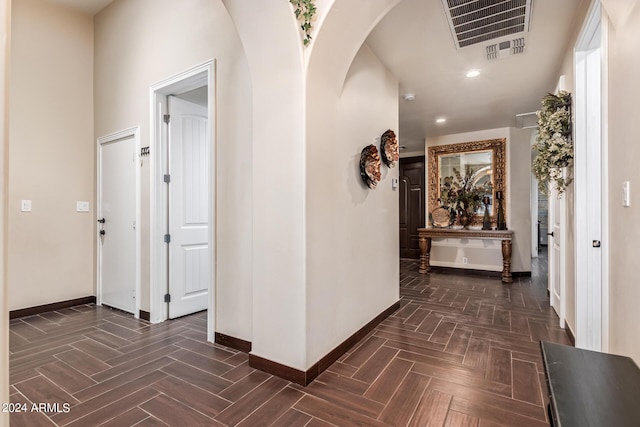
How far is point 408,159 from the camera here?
7.25 meters

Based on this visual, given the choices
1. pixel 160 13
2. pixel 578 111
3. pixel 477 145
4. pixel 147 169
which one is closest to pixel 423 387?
pixel 578 111

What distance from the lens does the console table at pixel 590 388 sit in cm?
71

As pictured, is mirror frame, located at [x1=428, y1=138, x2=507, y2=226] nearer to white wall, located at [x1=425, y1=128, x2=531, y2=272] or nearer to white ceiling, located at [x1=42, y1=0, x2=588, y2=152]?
white wall, located at [x1=425, y1=128, x2=531, y2=272]

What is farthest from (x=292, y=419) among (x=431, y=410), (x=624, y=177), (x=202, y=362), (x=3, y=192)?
(x=624, y=177)

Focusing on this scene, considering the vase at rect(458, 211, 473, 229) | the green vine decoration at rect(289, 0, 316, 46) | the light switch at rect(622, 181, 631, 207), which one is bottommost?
the vase at rect(458, 211, 473, 229)

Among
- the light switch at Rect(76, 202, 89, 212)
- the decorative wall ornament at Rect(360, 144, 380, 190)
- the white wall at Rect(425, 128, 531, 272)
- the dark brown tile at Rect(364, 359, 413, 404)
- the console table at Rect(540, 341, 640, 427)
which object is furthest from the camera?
the white wall at Rect(425, 128, 531, 272)

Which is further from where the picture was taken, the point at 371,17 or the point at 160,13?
the point at 160,13

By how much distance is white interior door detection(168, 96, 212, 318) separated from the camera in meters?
3.17

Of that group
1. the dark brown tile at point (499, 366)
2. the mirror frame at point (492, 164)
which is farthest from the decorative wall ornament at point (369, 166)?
the mirror frame at point (492, 164)

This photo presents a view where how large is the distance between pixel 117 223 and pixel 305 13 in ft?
10.3

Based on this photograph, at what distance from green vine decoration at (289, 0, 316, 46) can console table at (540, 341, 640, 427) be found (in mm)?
1994

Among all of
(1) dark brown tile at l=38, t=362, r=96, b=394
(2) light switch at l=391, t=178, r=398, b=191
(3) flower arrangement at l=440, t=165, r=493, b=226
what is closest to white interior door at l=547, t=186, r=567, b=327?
(2) light switch at l=391, t=178, r=398, b=191

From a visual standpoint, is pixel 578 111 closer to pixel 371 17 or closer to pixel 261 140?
pixel 371 17

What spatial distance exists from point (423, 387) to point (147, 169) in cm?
315
